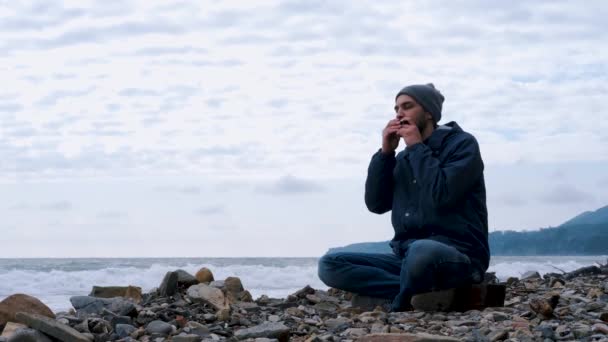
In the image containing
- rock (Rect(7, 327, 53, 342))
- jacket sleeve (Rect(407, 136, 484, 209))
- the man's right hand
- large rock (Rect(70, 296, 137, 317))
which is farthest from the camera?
the man's right hand

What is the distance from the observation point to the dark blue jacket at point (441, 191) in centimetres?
491

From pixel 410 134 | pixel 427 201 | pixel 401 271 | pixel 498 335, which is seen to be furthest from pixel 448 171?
→ pixel 498 335

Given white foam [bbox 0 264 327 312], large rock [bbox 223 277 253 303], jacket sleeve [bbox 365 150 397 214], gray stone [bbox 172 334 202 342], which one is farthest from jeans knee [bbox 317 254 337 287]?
white foam [bbox 0 264 327 312]

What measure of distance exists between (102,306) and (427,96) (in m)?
2.58

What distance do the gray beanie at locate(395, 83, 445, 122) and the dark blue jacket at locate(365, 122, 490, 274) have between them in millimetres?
137

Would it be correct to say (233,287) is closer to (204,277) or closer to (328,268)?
(204,277)

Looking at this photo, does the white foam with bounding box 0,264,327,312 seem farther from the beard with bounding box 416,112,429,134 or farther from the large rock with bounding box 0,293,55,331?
the large rock with bounding box 0,293,55,331

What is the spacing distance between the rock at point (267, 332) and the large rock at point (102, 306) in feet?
3.47

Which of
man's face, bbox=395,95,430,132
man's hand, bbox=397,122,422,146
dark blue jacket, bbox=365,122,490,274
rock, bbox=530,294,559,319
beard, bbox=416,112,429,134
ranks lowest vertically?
rock, bbox=530,294,559,319

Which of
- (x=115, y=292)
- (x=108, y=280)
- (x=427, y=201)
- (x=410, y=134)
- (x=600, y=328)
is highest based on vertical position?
(x=410, y=134)

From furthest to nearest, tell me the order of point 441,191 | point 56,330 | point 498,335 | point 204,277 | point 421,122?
point 204,277 < point 421,122 < point 441,191 < point 56,330 < point 498,335

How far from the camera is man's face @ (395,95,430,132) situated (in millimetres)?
5199

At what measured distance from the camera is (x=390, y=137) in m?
5.32

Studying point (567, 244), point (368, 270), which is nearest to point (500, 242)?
point (567, 244)
